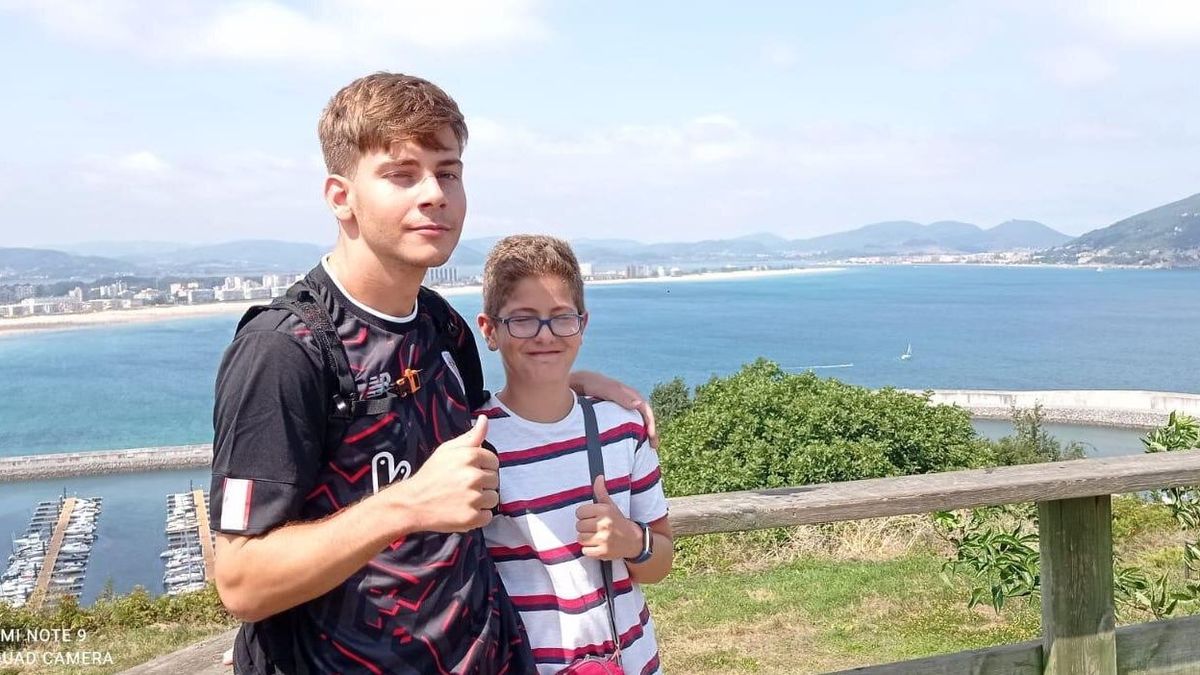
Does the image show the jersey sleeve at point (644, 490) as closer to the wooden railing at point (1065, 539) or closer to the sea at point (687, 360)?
the wooden railing at point (1065, 539)

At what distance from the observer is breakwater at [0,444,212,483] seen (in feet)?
188

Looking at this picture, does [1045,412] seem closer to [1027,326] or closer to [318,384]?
[318,384]

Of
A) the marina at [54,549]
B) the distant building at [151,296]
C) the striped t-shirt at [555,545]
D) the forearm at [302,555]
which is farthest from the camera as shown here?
the distant building at [151,296]

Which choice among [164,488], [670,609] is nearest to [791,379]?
[670,609]

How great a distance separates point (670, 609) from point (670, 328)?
128 meters

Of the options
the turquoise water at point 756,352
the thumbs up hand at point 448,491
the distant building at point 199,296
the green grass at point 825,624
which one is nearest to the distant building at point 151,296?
the turquoise water at point 756,352

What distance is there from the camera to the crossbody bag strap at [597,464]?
1653mm

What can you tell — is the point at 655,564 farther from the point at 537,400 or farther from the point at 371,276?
the point at 371,276

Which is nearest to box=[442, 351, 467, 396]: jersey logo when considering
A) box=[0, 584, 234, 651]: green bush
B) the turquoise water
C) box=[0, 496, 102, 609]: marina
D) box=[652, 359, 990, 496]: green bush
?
box=[0, 584, 234, 651]: green bush

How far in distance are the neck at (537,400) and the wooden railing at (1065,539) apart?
55 centimetres

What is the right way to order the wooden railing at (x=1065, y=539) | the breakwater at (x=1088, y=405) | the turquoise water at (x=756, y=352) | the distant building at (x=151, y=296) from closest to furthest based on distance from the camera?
1. the wooden railing at (x=1065, y=539)
2. the breakwater at (x=1088, y=405)
3. the turquoise water at (x=756, y=352)
4. the distant building at (x=151, y=296)

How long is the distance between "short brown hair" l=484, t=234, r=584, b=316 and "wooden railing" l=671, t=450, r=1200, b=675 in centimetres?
67

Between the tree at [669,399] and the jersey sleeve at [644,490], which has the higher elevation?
the jersey sleeve at [644,490]

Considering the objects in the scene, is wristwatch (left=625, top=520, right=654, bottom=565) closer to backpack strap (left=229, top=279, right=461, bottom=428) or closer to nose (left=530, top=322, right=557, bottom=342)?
nose (left=530, top=322, right=557, bottom=342)
